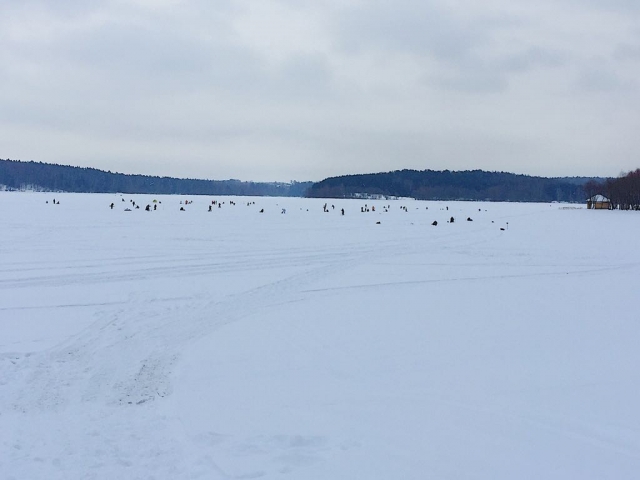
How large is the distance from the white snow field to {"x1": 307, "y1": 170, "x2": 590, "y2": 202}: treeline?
504 feet

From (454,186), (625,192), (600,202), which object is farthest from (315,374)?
(454,186)

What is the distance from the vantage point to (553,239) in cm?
2258

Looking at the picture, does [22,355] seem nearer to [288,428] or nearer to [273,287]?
[288,428]

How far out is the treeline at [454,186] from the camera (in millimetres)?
158750

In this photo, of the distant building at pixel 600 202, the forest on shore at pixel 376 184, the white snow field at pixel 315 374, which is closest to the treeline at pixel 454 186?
the forest on shore at pixel 376 184

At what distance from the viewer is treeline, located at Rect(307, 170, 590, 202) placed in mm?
158750

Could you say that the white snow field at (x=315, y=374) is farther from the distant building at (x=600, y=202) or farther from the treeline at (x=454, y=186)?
the treeline at (x=454, y=186)

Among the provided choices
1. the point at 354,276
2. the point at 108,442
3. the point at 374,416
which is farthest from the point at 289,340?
the point at 354,276

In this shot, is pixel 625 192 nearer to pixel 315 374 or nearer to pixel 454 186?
pixel 315 374

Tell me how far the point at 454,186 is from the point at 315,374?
173854 mm

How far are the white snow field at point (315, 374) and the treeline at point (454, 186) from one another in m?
154

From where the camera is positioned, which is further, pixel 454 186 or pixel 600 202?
pixel 454 186

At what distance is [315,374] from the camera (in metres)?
5.98

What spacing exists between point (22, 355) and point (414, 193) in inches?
6823
